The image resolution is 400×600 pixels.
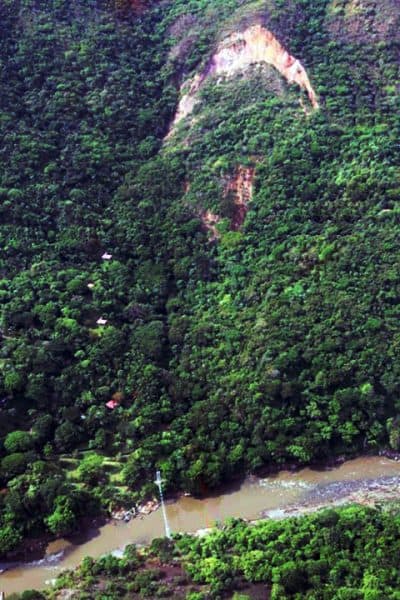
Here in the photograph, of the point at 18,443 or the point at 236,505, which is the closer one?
the point at 236,505

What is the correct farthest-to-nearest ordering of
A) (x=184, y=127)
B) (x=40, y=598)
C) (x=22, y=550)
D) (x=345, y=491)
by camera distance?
(x=184, y=127) < (x=345, y=491) < (x=22, y=550) < (x=40, y=598)

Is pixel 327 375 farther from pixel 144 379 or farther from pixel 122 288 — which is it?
pixel 122 288

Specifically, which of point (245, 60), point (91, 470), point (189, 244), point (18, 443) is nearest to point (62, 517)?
point (91, 470)

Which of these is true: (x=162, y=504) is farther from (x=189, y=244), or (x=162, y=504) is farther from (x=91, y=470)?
(x=189, y=244)

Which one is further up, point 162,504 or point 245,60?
point 245,60

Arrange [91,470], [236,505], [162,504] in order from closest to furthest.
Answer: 1. [162,504]
2. [236,505]
3. [91,470]

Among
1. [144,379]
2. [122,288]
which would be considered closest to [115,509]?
[144,379]

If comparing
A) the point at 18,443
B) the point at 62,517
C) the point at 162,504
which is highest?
the point at 18,443
